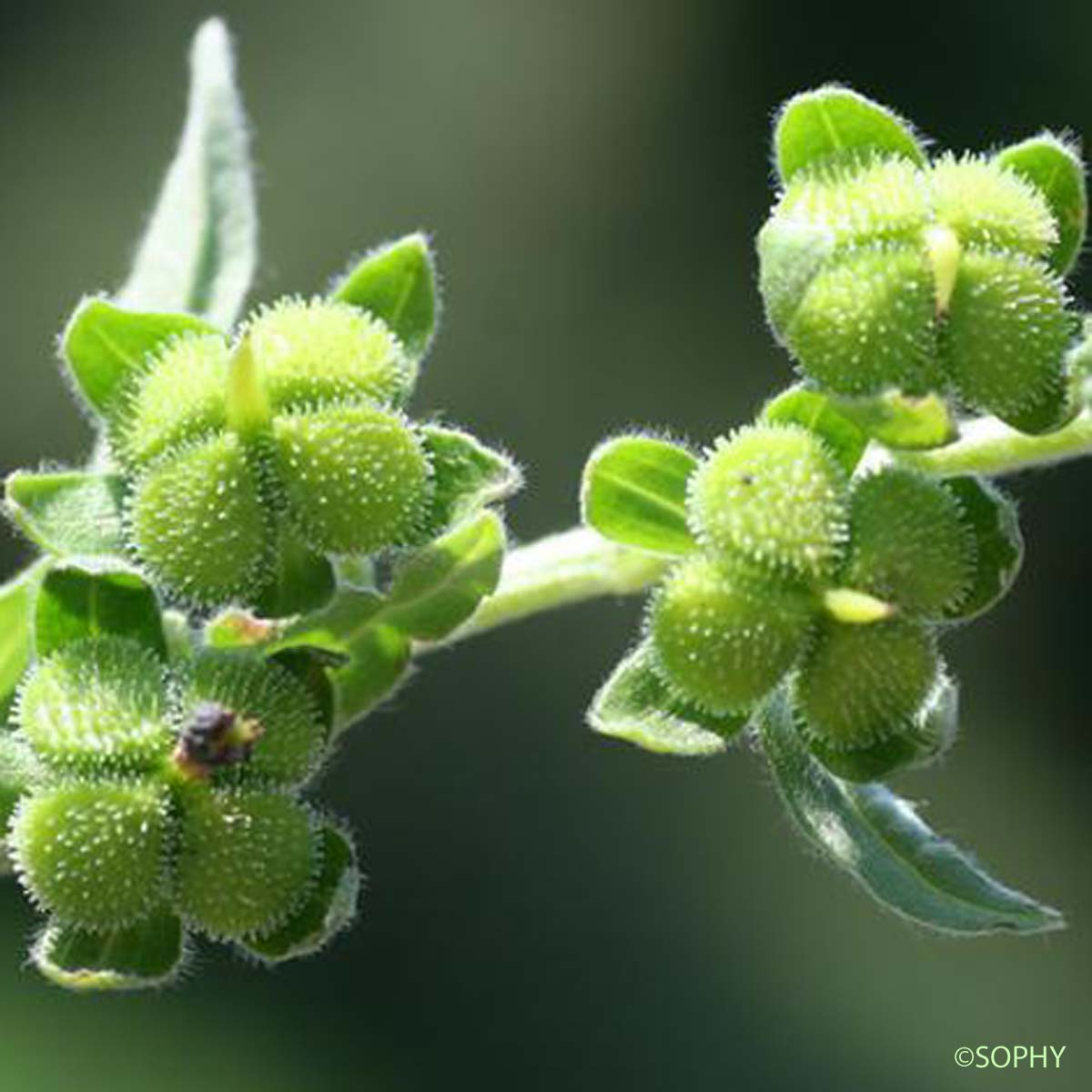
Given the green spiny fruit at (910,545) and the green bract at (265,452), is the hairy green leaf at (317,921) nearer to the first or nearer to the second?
the green bract at (265,452)

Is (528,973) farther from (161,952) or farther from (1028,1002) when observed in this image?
(161,952)

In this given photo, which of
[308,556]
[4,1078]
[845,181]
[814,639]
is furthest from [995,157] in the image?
[4,1078]

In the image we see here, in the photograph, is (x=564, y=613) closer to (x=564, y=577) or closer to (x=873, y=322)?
(x=564, y=577)

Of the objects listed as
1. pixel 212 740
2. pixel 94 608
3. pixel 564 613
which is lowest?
pixel 564 613

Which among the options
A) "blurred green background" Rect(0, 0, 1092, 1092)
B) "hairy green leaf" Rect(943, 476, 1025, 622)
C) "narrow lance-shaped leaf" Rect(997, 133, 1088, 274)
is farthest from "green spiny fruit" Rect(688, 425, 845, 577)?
"blurred green background" Rect(0, 0, 1092, 1092)

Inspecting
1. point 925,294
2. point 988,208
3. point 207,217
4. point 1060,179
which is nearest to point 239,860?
point 925,294

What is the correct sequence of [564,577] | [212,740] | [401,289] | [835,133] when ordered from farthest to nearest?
[564,577]
[401,289]
[835,133]
[212,740]
